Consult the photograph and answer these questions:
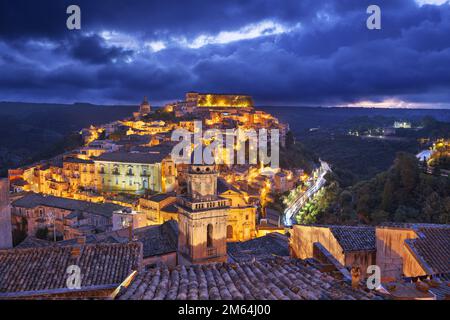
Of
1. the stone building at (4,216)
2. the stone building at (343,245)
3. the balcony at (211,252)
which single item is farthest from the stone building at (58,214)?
the stone building at (343,245)

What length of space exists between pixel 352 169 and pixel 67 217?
55863 mm

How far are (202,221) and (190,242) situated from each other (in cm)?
124

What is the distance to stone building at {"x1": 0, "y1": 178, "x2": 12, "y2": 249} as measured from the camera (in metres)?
13.0

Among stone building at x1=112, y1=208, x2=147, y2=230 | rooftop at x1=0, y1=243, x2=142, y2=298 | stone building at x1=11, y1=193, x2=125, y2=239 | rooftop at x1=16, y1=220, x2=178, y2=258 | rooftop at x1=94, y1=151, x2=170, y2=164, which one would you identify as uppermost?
rooftop at x1=94, y1=151, x2=170, y2=164

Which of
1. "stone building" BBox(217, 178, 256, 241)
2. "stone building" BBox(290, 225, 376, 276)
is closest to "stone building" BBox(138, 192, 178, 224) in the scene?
"stone building" BBox(217, 178, 256, 241)

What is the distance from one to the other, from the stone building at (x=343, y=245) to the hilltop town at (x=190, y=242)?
0.04m

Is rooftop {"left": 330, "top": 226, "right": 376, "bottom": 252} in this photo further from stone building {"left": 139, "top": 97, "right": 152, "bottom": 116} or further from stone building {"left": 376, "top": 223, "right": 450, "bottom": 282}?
stone building {"left": 139, "top": 97, "right": 152, "bottom": 116}

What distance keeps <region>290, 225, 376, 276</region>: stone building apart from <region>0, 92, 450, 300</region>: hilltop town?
0.14ft

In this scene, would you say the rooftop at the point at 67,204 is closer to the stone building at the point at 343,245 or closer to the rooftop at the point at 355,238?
the stone building at the point at 343,245

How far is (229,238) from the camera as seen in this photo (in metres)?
32.6

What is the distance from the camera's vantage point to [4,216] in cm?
1336

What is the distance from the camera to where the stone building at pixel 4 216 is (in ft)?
42.8

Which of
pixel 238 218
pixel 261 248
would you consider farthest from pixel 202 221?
pixel 238 218
